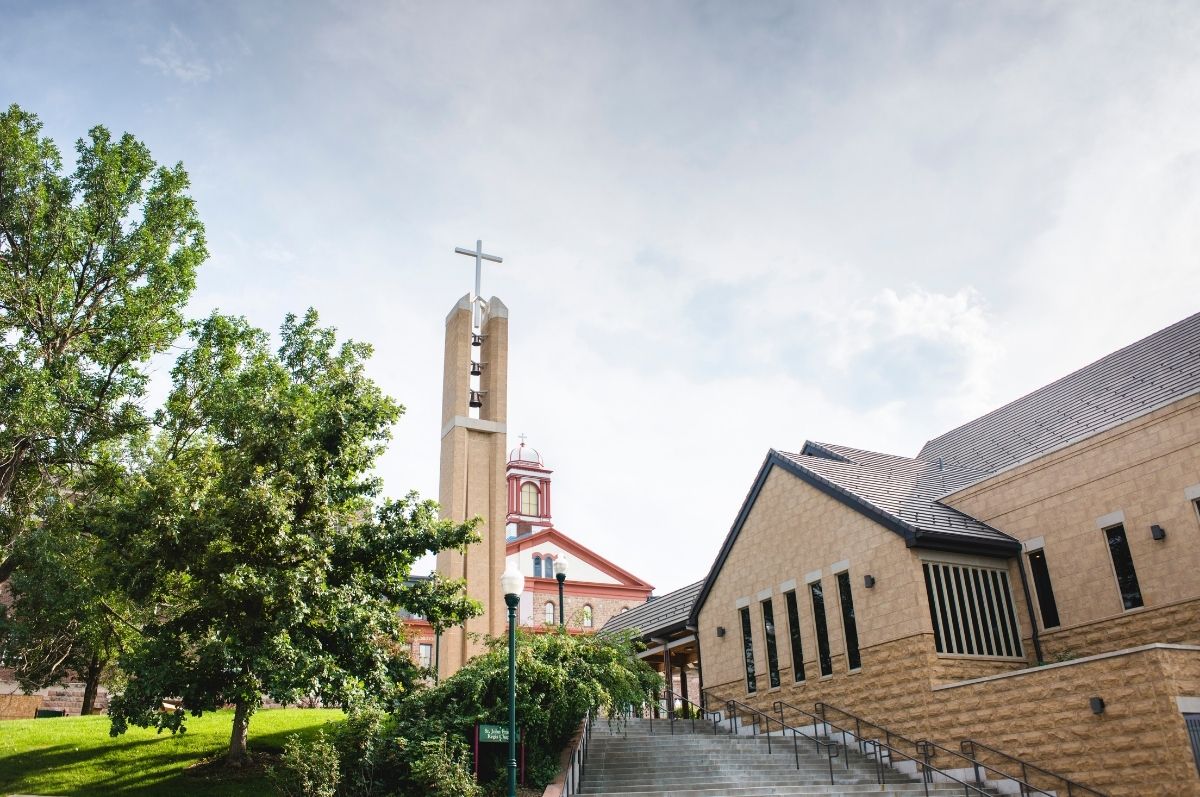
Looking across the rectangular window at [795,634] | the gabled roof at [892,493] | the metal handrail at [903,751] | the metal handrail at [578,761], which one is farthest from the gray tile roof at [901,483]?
the metal handrail at [578,761]

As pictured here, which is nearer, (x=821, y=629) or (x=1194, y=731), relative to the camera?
(x=1194, y=731)

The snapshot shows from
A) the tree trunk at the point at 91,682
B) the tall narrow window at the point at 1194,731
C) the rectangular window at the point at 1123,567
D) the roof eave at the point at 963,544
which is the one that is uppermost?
the roof eave at the point at 963,544

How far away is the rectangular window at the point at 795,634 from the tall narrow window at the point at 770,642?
644 mm

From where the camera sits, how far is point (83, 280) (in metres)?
21.7

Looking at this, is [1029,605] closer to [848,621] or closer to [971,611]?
[971,611]

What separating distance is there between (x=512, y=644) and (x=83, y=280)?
1486 centimetres

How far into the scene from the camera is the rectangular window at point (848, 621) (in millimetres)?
21625

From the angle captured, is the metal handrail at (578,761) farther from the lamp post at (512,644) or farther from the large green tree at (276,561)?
the large green tree at (276,561)

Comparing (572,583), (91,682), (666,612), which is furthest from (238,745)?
(572,583)

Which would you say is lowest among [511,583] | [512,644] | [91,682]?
[512,644]

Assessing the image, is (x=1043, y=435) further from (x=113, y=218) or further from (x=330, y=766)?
(x=113, y=218)

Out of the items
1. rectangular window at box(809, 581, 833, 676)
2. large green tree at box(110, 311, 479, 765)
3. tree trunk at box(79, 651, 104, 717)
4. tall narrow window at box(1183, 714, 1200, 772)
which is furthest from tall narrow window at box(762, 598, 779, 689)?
tree trunk at box(79, 651, 104, 717)

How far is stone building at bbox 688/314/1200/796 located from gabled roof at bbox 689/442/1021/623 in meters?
0.07

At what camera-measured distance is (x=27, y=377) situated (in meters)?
18.6
